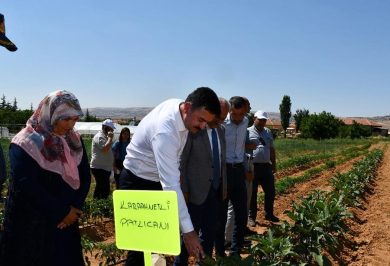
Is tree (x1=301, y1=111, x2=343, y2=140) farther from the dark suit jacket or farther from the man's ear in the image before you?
the man's ear

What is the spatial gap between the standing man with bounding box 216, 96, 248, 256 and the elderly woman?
1950mm

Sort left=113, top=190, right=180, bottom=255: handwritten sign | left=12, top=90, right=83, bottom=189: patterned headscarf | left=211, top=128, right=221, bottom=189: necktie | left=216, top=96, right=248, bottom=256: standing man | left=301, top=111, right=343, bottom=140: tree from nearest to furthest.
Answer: left=113, top=190, right=180, bottom=255: handwritten sign < left=12, top=90, right=83, bottom=189: patterned headscarf < left=211, top=128, right=221, bottom=189: necktie < left=216, top=96, right=248, bottom=256: standing man < left=301, top=111, right=343, bottom=140: tree

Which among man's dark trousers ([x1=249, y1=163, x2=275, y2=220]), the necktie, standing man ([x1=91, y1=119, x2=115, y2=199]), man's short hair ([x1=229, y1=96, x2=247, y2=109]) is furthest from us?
standing man ([x1=91, y1=119, x2=115, y2=199])

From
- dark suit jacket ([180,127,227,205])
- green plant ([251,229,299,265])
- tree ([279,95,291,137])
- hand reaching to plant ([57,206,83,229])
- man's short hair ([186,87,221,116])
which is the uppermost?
tree ([279,95,291,137])

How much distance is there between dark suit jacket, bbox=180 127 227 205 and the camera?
3.70 meters

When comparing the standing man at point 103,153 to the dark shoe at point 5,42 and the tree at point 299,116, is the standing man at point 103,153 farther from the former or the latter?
the tree at point 299,116

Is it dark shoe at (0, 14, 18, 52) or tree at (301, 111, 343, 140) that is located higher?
dark shoe at (0, 14, 18, 52)

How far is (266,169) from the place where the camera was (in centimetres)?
675

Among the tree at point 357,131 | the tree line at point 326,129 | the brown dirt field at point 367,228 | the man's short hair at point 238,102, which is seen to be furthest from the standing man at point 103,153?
the tree at point 357,131

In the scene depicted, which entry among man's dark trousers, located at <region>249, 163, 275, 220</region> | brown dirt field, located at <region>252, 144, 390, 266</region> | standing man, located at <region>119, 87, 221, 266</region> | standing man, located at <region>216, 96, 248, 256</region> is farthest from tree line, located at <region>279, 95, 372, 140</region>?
standing man, located at <region>119, 87, 221, 266</region>

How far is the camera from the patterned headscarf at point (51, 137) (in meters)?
2.71

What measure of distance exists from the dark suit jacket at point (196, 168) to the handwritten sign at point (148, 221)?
1218 millimetres

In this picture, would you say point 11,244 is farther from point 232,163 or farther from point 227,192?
point 232,163

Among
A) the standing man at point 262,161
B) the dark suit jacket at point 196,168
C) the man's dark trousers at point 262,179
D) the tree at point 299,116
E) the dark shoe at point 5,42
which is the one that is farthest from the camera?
the tree at point 299,116
